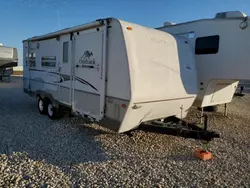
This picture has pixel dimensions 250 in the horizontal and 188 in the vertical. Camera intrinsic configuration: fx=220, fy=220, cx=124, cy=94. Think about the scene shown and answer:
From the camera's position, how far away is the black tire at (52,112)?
6.98 metres

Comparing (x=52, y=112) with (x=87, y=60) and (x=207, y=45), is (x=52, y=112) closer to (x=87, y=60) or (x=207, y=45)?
(x=87, y=60)

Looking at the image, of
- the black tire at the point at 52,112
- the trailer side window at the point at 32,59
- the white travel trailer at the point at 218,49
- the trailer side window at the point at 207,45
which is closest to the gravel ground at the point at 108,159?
the black tire at the point at 52,112

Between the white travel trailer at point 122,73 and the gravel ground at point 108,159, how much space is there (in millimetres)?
657

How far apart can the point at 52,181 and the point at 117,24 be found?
310cm

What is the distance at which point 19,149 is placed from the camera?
4738 mm

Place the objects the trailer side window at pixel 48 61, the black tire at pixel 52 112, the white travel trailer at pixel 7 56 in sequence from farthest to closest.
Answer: the white travel trailer at pixel 7 56
the black tire at pixel 52 112
the trailer side window at pixel 48 61

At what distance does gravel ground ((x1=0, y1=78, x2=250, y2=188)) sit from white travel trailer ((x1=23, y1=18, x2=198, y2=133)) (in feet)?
2.16

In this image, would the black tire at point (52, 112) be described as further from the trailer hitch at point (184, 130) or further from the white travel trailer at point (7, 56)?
the white travel trailer at point (7, 56)

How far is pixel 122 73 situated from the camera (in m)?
4.34

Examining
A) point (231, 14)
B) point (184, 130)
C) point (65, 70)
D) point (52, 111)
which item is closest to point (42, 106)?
point (52, 111)

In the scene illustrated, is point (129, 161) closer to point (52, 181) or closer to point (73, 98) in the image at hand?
point (52, 181)

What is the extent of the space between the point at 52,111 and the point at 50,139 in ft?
6.17

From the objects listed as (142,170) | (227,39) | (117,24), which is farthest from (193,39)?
(142,170)

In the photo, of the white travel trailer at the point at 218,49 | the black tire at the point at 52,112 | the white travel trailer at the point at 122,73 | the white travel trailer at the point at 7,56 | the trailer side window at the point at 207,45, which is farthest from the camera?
the white travel trailer at the point at 7,56
